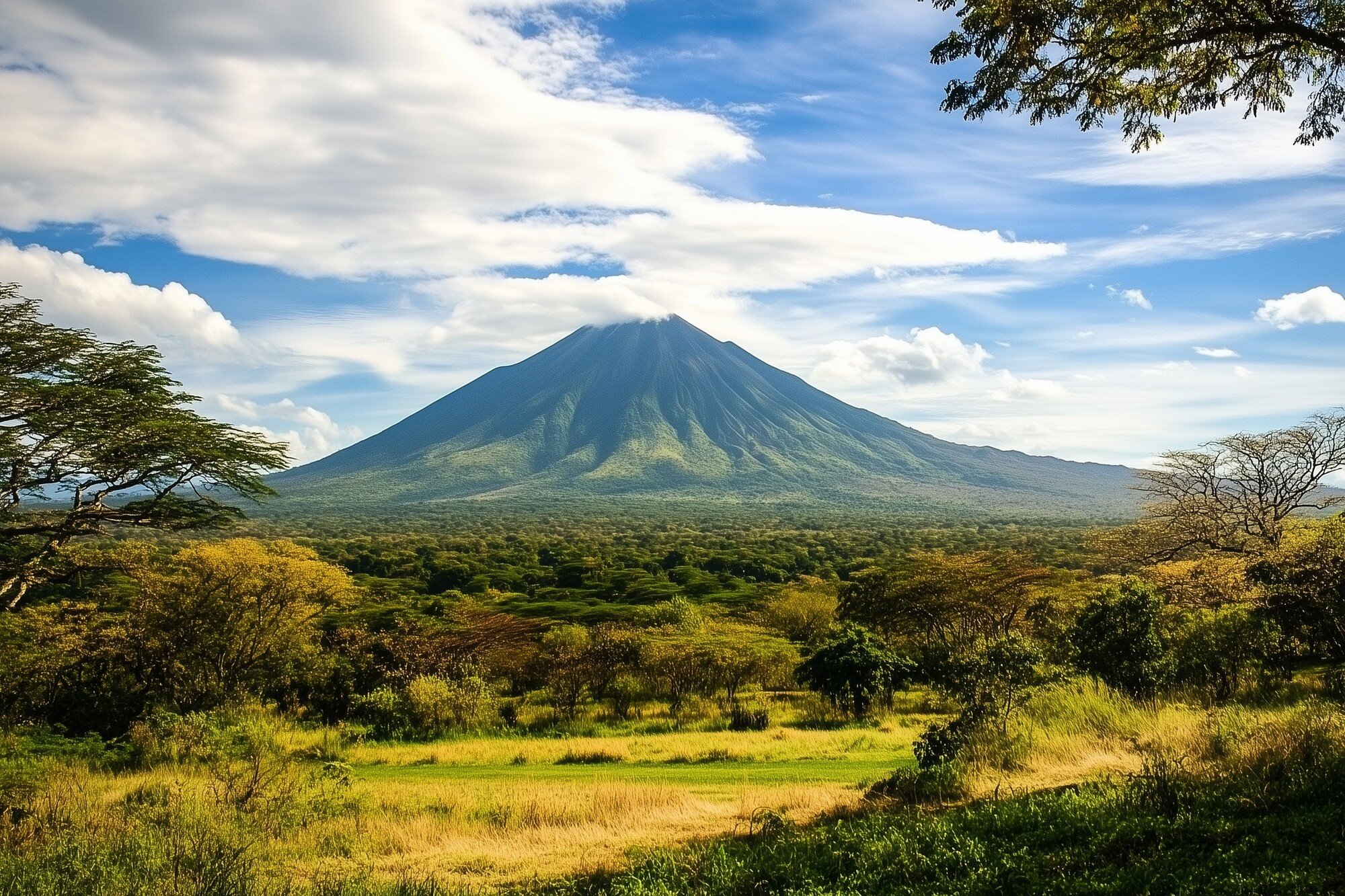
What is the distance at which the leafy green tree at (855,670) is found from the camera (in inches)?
1292

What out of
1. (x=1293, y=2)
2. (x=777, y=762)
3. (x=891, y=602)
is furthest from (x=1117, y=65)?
(x=891, y=602)

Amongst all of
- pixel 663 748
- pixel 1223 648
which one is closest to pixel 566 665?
pixel 663 748

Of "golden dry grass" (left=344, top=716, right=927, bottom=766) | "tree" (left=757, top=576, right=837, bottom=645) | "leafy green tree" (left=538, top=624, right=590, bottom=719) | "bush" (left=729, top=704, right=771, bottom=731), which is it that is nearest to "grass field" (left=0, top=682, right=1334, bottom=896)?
"golden dry grass" (left=344, top=716, right=927, bottom=766)

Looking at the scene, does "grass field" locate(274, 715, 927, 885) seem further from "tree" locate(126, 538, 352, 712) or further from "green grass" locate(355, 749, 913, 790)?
"tree" locate(126, 538, 352, 712)

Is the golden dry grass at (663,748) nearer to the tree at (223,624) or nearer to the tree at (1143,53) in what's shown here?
the tree at (223,624)

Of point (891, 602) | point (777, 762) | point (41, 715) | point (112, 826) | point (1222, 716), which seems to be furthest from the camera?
point (891, 602)

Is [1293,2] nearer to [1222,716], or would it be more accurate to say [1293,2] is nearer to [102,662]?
[1222,716]

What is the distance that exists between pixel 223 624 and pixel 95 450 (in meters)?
17.8

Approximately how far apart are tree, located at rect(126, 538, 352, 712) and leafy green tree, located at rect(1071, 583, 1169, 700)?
96.2 ft

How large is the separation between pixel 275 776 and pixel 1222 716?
55.5 ft

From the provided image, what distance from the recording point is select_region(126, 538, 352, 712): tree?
3045cm

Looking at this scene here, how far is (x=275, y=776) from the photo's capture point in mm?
15875

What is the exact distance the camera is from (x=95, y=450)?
1692cm

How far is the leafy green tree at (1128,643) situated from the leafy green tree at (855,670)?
37.7ft
